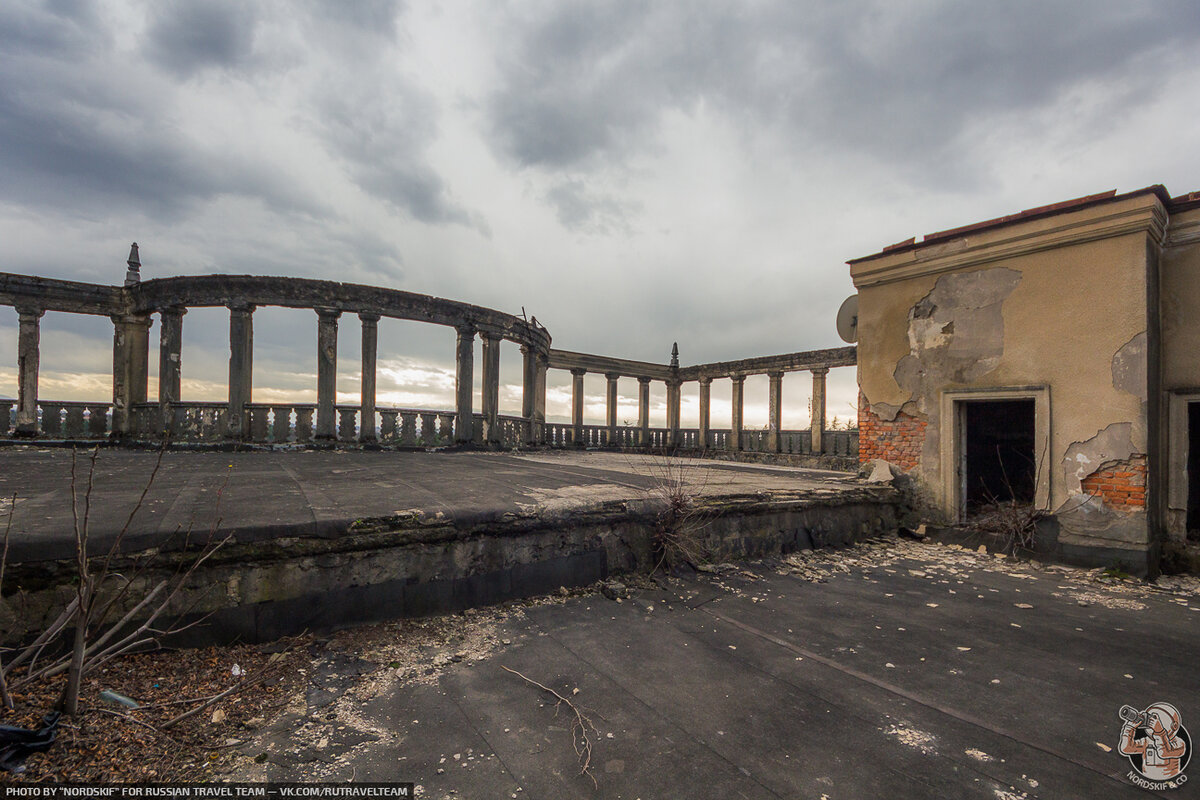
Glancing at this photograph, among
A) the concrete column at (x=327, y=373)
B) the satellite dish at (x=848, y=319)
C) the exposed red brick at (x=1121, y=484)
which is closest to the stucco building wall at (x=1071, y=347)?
the exposed red brick at (x=1121, y=484)

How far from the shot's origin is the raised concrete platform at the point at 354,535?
288 cm

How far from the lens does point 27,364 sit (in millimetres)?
12367

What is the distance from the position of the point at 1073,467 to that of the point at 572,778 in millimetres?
7101

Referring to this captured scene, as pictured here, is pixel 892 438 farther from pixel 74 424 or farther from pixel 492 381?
pixel 74 424

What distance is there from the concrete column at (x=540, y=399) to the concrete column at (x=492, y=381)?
1855mm

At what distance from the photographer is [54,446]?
11.6 metres

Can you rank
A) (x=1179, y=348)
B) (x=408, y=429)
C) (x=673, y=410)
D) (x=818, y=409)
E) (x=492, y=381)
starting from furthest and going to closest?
(x=673, y=410) → (x=818, y=409) → (x=492, y=381) → (x=408, y=429) → (x=1179, y=348)

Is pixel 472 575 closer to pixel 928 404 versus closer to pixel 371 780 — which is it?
pixel 371 780

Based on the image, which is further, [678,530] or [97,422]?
[97,422]

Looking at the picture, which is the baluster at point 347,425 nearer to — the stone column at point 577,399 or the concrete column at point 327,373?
the concrete column at point 327,373

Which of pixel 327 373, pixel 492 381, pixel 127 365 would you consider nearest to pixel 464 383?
pixel 492 381

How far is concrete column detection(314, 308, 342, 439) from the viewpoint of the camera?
1208cm

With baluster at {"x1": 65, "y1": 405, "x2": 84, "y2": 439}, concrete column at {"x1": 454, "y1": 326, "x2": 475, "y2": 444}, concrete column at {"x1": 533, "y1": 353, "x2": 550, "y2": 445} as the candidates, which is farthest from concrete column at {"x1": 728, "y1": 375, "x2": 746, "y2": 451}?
baluster at {"x1": 65, "y1": 405, "x2": 84, "y2": 439}

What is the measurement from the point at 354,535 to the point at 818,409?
1671 centimetres
